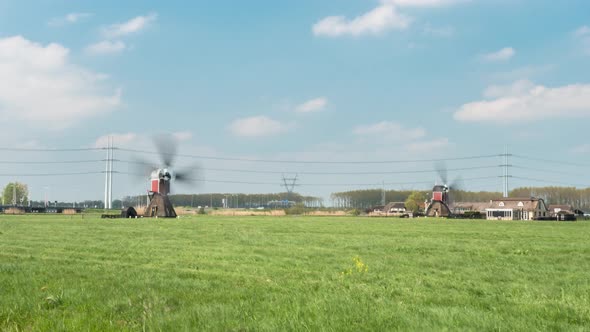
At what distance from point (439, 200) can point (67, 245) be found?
133 metres

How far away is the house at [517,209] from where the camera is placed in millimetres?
133375

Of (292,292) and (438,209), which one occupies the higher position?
(292,292)

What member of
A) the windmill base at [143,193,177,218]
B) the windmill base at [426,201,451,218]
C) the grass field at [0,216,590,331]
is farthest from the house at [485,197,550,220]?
the grass field at [0,216,590,331]

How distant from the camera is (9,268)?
15031 mm

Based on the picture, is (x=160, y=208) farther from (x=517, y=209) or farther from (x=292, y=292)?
(x=292, y=292)

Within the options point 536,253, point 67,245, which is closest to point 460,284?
point 536,253

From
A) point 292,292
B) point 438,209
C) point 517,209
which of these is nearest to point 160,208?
point 438,209

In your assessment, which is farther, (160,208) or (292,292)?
(160,208)

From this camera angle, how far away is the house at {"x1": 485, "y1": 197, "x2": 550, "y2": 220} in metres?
133

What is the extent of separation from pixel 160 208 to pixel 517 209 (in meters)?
87.6

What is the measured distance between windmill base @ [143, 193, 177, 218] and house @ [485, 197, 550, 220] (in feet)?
249

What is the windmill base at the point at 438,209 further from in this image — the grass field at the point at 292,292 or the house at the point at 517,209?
the grass field at the point at 292,292

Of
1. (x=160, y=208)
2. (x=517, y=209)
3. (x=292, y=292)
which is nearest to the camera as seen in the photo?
(x=292, y=292)

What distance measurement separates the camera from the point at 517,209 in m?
137
